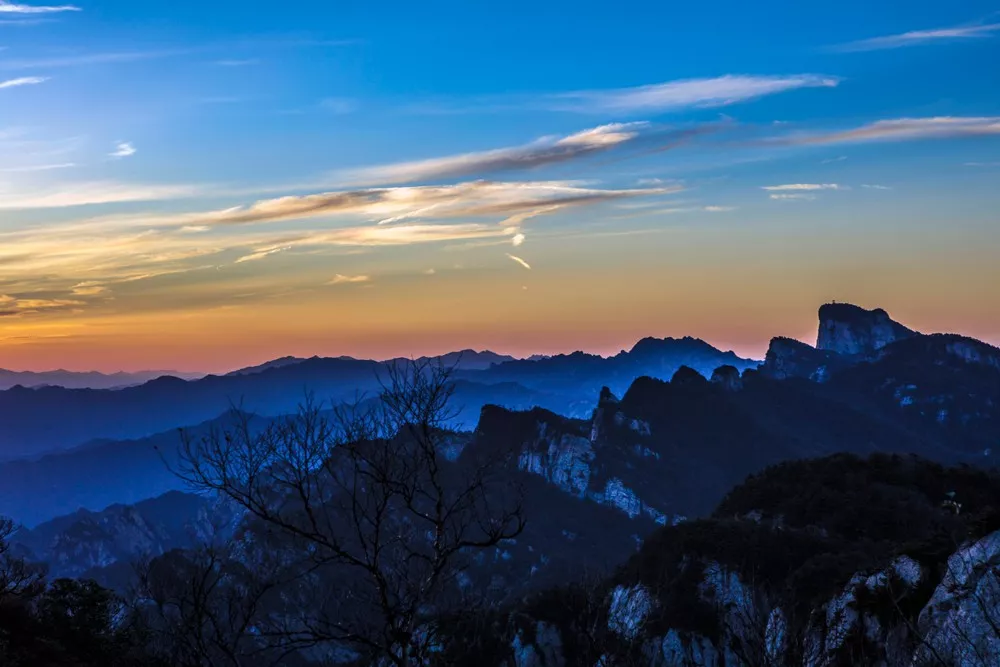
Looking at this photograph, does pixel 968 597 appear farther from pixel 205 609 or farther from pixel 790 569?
pixel 790 569

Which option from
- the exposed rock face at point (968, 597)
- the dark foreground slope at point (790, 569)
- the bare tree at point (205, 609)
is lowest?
the dark foreground slope at point (790, 569)

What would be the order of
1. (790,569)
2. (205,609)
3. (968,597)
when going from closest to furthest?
(205,609) → (968,597) → (790,569)

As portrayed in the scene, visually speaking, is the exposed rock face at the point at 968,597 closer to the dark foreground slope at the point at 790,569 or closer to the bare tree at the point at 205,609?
the dark foreground slope at the point at 790,569

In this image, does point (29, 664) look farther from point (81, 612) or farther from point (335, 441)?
point (335, 441)

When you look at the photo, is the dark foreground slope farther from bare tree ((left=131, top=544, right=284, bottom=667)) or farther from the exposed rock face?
bare tree ((left=131, top=544, right=284, bottom=667))

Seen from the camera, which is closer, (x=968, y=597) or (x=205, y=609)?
(x=205, y=609)

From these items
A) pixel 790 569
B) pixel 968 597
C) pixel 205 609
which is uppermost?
pixel 205 609

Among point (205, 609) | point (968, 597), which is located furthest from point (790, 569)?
point (205, 609)

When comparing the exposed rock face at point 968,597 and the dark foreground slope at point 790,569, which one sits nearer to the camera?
the exposed rock face at point 968,597

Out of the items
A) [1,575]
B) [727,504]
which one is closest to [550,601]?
[727,504]

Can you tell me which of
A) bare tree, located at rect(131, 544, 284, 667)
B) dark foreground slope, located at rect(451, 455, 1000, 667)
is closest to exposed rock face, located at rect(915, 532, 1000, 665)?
dark foreground slope, located at rect(451, 455, 1000, 667)

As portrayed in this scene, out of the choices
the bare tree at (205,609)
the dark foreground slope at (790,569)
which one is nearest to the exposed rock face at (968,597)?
the dark foreground slope at (790,569)

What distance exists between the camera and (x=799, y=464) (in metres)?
144

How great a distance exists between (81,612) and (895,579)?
57.7m
